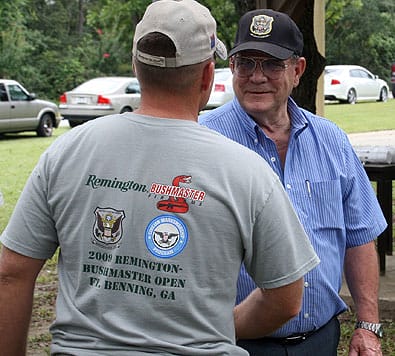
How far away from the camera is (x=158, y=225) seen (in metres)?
2.06

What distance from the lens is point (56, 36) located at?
46750 mm

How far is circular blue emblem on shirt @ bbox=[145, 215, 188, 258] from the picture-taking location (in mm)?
2066

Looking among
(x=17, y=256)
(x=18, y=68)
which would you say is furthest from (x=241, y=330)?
(x=18, y=68)

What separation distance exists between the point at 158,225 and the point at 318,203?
1.13 metres

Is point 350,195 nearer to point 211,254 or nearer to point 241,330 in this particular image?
point 241,330

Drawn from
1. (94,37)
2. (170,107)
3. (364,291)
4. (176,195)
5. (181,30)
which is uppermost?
Result: (181,30)

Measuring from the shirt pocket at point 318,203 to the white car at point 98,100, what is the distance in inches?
796

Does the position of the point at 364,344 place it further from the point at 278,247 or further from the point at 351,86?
the point at 351,86

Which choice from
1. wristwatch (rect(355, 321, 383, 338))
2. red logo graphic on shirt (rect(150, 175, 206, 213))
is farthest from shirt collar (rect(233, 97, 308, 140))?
red logo graphic on shirt (rect(150, 175, 206, 213))

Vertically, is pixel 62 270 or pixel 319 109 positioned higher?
pixel 62 270

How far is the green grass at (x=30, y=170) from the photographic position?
5969 mm

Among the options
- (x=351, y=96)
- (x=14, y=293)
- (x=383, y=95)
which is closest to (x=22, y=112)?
(x=351, y=96)

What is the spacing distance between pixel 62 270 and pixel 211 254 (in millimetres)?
407

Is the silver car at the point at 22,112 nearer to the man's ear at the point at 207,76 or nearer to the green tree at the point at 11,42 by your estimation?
the green tree at the point at 11,42
